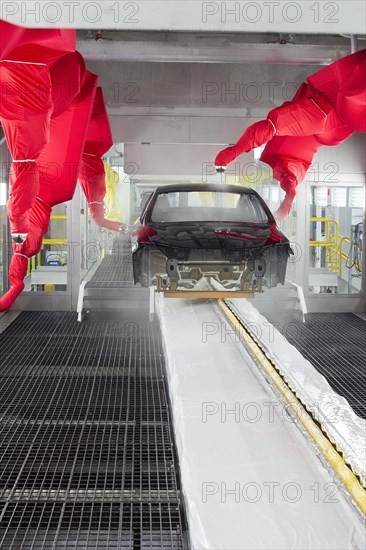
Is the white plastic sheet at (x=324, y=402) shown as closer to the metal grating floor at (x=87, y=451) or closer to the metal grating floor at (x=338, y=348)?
the metal grating floor at (x=338, y=348)

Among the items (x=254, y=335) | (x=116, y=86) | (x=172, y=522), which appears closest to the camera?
(x=172, y=522)

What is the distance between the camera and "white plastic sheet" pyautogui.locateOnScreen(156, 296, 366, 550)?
83.7 inches

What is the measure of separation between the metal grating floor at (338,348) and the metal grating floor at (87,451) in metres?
1.55

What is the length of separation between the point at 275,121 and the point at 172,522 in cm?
355

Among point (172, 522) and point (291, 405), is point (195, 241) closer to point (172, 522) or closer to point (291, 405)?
point (291, 405)

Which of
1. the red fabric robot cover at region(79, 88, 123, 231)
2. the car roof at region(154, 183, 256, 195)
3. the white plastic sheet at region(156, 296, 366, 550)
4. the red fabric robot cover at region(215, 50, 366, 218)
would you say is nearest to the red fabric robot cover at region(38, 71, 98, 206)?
the red fabric robot cover at region(215, 50, 366, 218)

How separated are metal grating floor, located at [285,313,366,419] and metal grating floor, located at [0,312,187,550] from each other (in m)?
1.55

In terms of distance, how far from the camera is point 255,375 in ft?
13.1

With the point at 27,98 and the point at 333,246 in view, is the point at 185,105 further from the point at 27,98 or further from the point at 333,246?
the point at 27,98

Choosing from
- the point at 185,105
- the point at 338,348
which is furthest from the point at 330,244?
the point at 185,105

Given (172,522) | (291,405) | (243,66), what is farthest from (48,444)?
(243,66)

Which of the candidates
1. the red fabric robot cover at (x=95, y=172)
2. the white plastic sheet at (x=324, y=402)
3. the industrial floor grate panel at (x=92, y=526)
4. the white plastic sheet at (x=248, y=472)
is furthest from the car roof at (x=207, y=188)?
the industrial floor grate panel at (x=92, y=526)

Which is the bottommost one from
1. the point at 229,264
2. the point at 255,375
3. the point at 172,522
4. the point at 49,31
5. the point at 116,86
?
the point at 172,522

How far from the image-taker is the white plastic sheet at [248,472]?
83.7 inches
